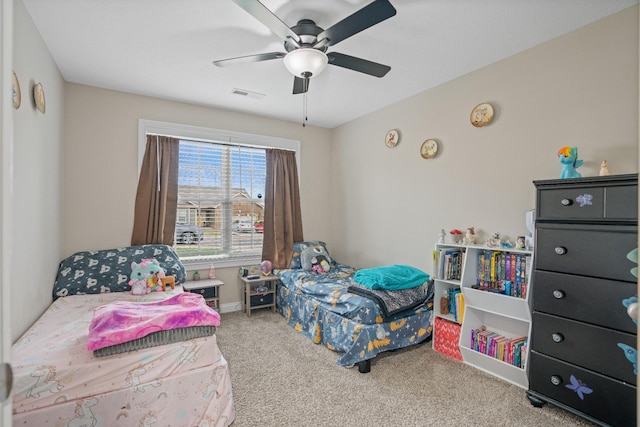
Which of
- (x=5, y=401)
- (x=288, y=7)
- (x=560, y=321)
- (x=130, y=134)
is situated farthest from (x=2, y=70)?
(x=130, y=134)

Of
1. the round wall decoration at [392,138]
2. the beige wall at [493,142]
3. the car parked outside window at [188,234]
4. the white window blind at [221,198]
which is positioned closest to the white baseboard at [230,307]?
the white window blind at [221,198]

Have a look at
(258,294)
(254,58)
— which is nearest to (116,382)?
(254,58)

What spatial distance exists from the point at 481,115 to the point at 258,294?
3156 millimetres

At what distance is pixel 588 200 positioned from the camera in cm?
187

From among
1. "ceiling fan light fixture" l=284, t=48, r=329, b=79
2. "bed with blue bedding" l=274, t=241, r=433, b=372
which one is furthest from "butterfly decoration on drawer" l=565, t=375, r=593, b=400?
"ceiling fan light fixture" l=284, t=48, r=329, b=79

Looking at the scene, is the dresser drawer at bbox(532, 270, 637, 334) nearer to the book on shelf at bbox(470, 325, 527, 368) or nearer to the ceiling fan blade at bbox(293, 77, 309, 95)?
the book on shelf at bbox(470, 325, 527, 368)

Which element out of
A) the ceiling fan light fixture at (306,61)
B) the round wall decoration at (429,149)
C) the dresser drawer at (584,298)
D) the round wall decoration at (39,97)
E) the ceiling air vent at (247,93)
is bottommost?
the dresser drawer at (584,298)

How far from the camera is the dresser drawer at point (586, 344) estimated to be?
1.70 metres

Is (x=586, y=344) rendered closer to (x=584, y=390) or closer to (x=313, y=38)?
(x=584, y=390)

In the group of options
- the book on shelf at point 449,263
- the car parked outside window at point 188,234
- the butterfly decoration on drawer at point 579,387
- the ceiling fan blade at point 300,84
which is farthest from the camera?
the car parked outside window at point 188,234

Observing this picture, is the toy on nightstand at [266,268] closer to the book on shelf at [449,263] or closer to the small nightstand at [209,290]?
the small nightstand at [209,290]

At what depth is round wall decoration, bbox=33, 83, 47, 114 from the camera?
2205 mm

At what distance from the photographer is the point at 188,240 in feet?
12.8

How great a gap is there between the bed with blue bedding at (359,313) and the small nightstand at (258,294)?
391mm
